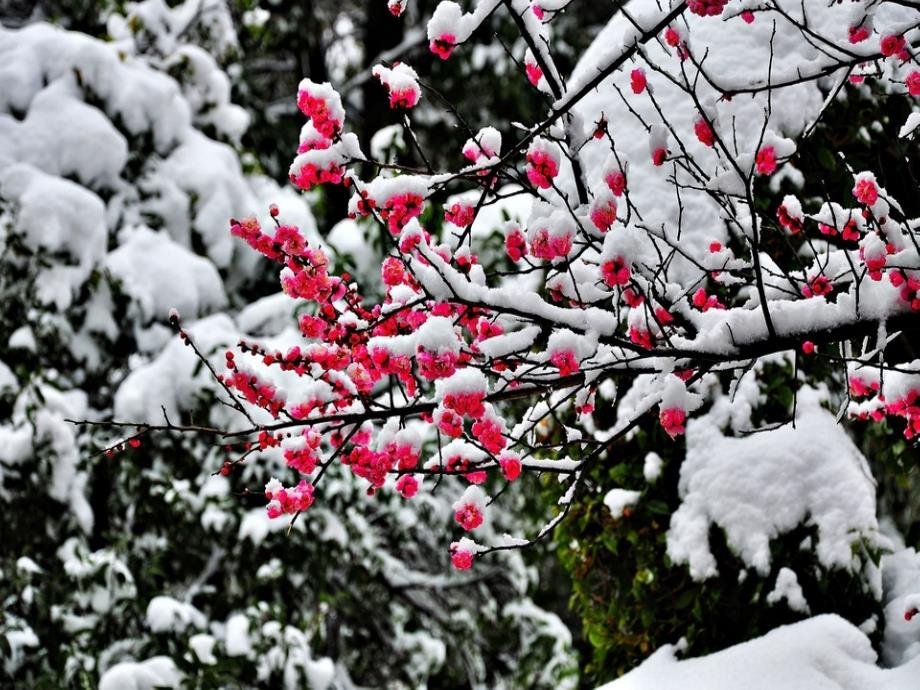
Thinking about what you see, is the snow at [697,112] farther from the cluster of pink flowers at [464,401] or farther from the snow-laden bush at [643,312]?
the cluster of pink flowers at [464,401]

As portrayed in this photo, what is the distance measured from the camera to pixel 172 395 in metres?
5.28

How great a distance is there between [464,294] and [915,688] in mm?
1695

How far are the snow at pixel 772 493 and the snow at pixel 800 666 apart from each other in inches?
11.8

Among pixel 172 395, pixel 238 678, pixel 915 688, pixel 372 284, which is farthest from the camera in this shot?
pixel 372 284

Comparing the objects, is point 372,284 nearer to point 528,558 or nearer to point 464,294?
point 528,558

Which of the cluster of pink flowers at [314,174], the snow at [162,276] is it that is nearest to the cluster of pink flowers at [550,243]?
the cluster of pink flowers at [314,174]

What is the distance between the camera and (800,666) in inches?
104

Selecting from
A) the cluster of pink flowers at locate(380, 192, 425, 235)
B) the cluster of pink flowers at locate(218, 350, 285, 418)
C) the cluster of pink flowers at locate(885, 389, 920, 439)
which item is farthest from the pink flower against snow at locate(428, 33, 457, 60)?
the cluster of pink flowers at locate(885, 389, 920, 439)

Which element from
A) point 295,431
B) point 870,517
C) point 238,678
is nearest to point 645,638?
point 870,517

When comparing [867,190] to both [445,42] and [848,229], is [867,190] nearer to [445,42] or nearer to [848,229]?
[848,229]

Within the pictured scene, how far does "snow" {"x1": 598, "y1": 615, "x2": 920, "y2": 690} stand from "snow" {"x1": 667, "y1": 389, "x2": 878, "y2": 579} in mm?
299

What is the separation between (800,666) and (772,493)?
67 centimetres

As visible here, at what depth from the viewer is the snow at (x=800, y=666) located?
2592 millimetres

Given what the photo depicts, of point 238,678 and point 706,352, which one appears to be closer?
Result: point 706,352
